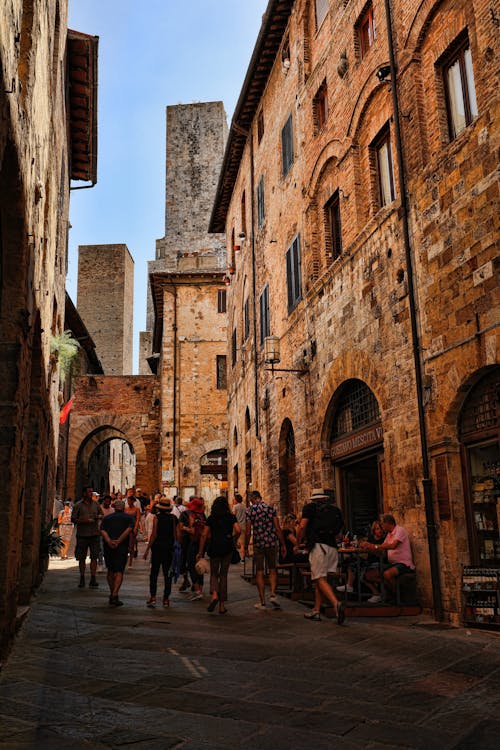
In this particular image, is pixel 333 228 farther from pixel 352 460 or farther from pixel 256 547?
pixel 256 547

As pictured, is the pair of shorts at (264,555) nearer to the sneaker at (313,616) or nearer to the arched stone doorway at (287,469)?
the sneaker at (313,616)

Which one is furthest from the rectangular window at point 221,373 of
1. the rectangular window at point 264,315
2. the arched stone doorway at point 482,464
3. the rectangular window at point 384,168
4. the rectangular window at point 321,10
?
the arched stone doorway at point 482,464

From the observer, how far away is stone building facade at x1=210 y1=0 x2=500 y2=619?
7512 mm

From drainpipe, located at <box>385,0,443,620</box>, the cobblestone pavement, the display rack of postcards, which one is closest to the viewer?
the cobblestone pavement

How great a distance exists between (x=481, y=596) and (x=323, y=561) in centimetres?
166

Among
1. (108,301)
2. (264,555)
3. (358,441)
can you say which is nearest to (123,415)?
(108,301)

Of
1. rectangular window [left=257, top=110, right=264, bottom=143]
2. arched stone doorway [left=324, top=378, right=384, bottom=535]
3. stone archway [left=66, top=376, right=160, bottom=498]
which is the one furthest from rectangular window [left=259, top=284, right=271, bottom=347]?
stone archway [left=66, top=376, right=160, bottom=498]

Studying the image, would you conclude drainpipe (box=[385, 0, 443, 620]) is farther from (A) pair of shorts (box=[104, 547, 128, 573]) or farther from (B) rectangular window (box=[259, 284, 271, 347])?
(B) rectangular window (box=[259, 284, 271, 347])

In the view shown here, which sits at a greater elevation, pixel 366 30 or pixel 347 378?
pixel 366 30

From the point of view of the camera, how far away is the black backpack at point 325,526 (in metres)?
8.00

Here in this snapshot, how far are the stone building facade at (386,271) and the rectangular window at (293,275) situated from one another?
0.23 feet

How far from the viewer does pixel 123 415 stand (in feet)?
→ 99.5

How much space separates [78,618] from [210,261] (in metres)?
23.1

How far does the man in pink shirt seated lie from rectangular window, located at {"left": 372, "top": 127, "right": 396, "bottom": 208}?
14.4ft
